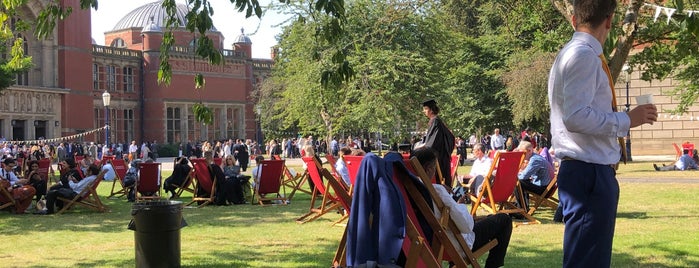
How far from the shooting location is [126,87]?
62.7 metres

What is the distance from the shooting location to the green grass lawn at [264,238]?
7160 mm

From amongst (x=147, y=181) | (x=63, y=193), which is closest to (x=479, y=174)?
(x=63, y=193)

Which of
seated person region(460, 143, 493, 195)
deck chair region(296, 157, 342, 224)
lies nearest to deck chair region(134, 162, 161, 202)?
deck chair region(296, 157, 342, 224)

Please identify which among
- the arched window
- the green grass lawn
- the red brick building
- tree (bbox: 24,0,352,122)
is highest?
the arched window

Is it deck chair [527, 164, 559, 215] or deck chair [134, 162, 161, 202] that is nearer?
deck chair [527, 164, 559, 215]

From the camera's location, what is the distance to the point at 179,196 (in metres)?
16.2

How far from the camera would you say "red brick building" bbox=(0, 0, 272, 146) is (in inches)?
1914

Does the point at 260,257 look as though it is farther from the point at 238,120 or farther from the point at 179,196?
the point at 238,120

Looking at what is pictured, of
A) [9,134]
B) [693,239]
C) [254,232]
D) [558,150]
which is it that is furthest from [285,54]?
[558,150]

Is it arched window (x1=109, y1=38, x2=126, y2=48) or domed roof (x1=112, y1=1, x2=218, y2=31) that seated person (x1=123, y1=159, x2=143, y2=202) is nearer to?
domed roof (x1=112, y1=1, x2=218, y2=31)

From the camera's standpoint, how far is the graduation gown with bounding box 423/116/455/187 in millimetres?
9141

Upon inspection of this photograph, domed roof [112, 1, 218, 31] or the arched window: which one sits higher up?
domed roof [112, 1, 218, 31]

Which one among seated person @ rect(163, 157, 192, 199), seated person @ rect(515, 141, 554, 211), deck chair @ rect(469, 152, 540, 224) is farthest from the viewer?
seated person @ rect(163, 157, 192, 199)

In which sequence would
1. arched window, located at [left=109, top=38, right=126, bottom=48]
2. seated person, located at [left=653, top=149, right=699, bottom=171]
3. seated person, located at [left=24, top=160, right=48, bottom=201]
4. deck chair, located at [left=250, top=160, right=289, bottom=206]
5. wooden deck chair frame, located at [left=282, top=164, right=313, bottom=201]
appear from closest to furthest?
1. deck chair, located at [left=250, top=160, right=289, bottom=206]
2. seated person, located at [left=24, top=160, right=48, bottom=201]
3. wooden deck chair frame, located at [left=282, top=164, right=313, bottom=201]
4. seated person, located at [left=653, top=149, right=699, bottom=171]
5. arched window, located at [left=109, top=38, right=126, bottom=48]
